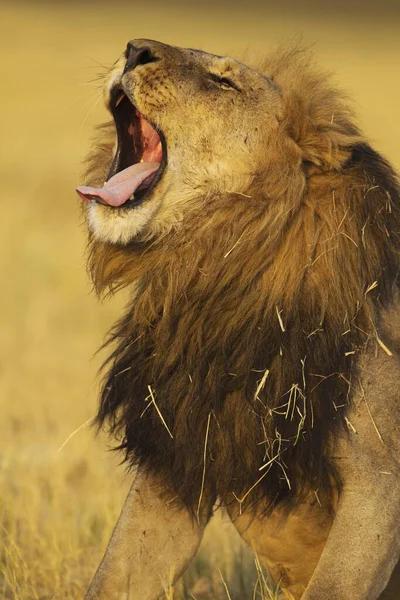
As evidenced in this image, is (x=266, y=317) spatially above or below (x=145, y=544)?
above

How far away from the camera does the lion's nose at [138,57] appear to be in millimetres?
4258

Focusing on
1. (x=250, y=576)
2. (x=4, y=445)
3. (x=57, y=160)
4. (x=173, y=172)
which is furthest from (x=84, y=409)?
(x=57, y=160)

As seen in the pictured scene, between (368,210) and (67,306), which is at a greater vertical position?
(368,210)

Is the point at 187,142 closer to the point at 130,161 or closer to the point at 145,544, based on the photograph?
the point at 130,161

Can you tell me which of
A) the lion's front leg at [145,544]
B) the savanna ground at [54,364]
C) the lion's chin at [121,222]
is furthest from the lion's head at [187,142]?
the lion's front leg at [145,544]

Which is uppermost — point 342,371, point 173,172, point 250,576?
point 173,172

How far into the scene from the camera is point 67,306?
1056 cm

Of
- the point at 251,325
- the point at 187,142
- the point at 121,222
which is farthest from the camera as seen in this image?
the point at 187,142

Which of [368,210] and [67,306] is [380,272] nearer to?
[368,210]

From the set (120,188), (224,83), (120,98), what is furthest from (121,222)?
(224,83)

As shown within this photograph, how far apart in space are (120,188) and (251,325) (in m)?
0.65

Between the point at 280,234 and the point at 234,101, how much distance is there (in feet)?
1.73

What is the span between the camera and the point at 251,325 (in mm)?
4008

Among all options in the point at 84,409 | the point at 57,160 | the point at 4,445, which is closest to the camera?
the point at 4,445
